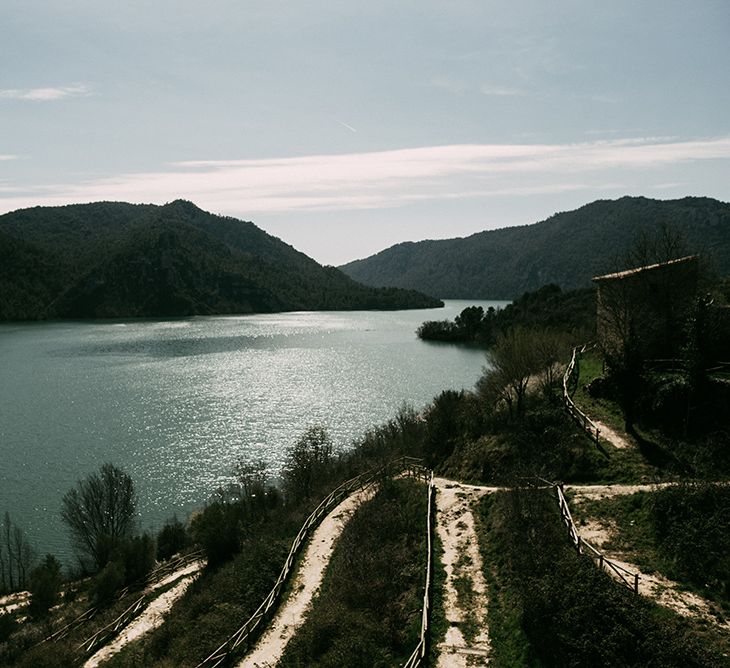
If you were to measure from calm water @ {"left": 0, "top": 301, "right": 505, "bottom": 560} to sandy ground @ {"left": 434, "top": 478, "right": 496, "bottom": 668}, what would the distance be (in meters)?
28.4

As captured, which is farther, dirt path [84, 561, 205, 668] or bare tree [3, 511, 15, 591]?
bare tree [3, 511, 15, 591]

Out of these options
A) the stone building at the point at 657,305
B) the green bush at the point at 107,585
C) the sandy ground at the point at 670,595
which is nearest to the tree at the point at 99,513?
the green bush at the point at 107,585

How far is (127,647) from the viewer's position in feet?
84.5

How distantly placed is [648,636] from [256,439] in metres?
54.4

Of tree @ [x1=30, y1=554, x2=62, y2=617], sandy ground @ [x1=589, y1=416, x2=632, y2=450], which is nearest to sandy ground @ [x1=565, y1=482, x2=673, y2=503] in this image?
sandy ground @ [x1=589, y1=416, x2=632, y2=450]

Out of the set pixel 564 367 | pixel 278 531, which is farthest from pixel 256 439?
pixel 564 367

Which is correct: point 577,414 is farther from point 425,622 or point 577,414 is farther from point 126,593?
point 126,593

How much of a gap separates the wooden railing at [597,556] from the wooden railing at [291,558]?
1226cm

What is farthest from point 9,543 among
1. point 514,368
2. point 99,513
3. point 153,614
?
point 514,368

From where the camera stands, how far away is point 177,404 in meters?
79.8

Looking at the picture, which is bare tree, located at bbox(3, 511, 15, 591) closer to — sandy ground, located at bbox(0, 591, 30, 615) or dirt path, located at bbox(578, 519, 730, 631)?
sandy ground, located at bbox(0, 591, 30, 615)

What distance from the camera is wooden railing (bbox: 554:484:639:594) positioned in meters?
16.7

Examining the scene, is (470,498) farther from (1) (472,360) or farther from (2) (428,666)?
(1) (472,360)

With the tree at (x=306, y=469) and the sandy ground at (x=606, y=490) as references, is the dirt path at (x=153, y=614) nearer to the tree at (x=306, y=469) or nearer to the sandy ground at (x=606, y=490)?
the tree at (x=306, y=469)
